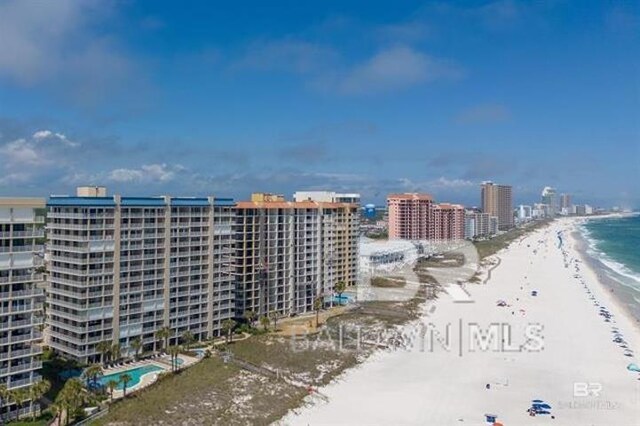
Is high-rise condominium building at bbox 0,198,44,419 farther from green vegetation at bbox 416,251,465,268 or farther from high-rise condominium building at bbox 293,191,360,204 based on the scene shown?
green vegetation at bbox 416,251,465,268

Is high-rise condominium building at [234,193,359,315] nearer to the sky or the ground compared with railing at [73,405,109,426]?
nearer to the sky

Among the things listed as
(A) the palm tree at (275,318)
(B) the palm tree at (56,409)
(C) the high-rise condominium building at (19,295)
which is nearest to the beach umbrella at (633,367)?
(A) the palm tree at (275,318)

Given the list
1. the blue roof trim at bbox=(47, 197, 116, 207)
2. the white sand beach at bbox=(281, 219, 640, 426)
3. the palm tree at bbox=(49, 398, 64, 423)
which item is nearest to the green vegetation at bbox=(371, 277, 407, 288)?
the white sand beach at bbox=(281, 219, 640, 426)

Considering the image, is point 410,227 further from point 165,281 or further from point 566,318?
point 165,281

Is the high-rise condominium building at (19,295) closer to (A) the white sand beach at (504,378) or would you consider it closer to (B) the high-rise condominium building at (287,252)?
(A) the white sand beach at (504,378)

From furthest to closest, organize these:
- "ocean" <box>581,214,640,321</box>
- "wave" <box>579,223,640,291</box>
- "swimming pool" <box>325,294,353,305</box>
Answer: "wave" <box>579,223,640,291</box>
"ocean" <box>581,214,640,321</box>
"swimming pool" <box>325,294,353,305</box>

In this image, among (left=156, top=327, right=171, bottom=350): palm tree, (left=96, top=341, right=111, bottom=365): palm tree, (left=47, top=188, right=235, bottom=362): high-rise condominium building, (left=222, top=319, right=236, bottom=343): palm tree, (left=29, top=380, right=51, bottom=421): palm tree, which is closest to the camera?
(left=29, top=380, right=51, bottom=421): palm tree

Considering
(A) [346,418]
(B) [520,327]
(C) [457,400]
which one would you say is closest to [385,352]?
(C) [457,400]
